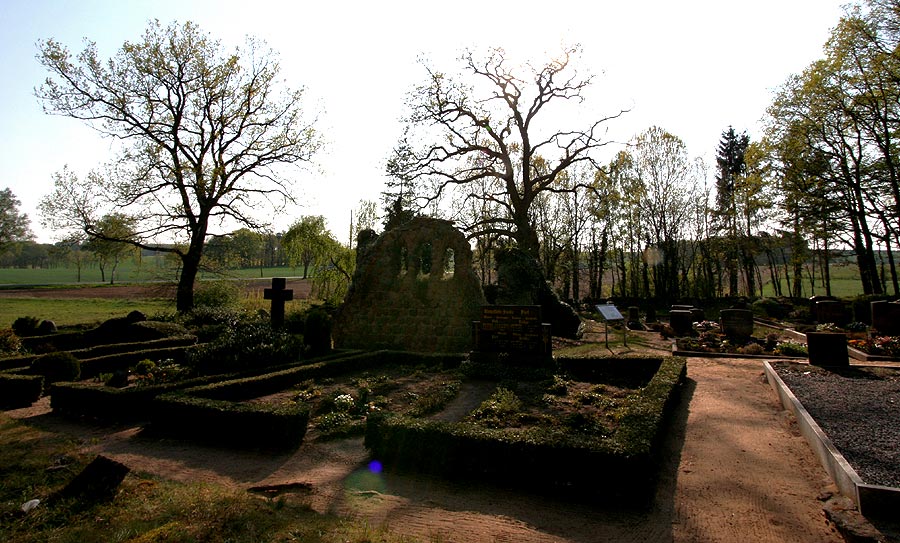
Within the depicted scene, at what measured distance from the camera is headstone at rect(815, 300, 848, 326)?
19.4 meters

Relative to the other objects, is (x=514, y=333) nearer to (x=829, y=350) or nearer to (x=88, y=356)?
(x=829, y=350)

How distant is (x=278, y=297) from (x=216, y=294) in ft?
40.5

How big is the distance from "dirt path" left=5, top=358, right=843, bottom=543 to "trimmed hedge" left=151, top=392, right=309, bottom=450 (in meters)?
0.28

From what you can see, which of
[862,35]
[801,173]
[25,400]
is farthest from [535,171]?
[25,400]

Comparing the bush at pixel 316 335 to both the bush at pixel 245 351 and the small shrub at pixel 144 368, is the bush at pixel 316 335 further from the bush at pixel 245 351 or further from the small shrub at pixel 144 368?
the small shrub at pixel 144 368

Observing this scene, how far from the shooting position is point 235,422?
7293mm

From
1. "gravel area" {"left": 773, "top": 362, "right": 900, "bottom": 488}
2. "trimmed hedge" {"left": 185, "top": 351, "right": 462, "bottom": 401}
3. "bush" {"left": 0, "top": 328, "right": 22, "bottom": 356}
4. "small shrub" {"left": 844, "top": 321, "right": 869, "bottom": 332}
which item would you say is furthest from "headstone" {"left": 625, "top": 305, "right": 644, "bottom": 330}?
"bush" {"left": 0, "top": 328, "right": 22, "bottom": 356}

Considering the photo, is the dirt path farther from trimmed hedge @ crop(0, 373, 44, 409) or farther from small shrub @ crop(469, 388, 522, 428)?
trimmed hedge @ crop(0, 373, 44, 409)

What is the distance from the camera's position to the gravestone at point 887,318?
1495 cm

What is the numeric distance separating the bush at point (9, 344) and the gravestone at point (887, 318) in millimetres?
25270

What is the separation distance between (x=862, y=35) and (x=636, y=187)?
42.9 ft

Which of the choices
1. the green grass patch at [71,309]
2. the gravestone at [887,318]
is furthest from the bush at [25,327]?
the gravestone at [887,318]

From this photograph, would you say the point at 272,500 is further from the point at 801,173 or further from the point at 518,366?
the point at 801,173

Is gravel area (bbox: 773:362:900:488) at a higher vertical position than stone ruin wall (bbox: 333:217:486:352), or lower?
lower
